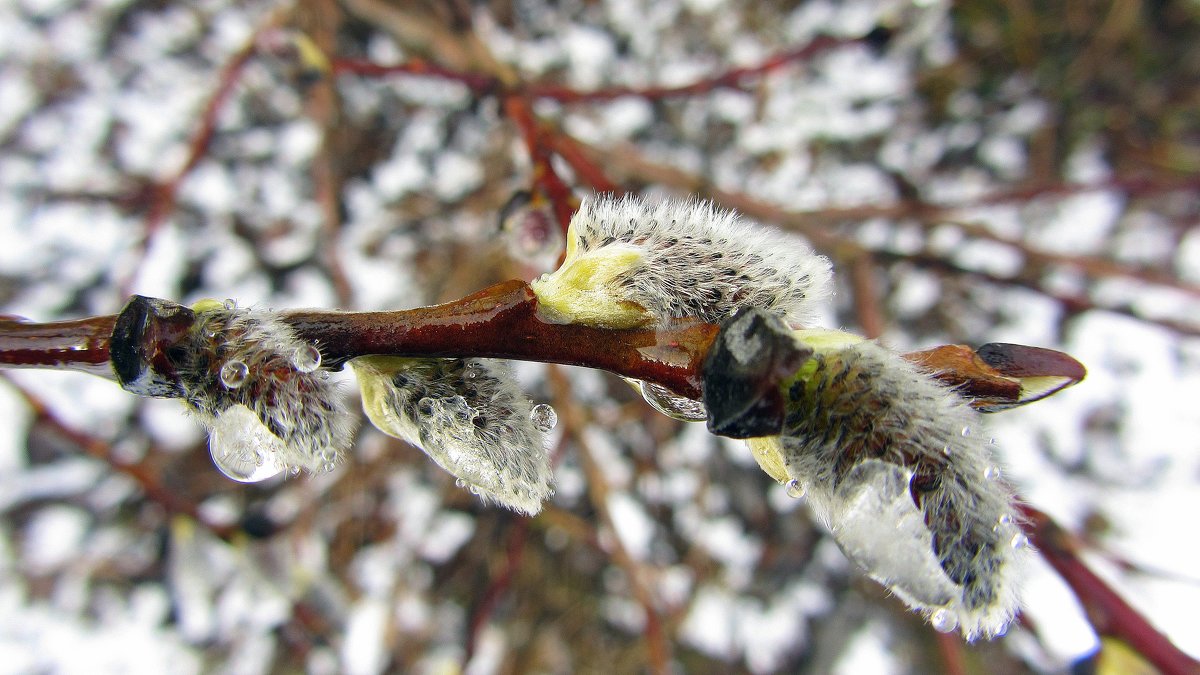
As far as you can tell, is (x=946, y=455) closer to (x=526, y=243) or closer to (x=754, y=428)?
(x=754, y=428)

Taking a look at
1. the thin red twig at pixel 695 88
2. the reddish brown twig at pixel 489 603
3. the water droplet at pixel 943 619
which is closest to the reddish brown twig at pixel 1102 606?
the water droplet at pixel 943 619

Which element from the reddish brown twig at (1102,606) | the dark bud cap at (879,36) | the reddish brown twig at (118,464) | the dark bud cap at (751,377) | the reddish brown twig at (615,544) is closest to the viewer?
the dark bud cap at (751,377)

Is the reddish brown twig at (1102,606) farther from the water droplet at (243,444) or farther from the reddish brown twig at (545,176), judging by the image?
the water droplet at (243,444)

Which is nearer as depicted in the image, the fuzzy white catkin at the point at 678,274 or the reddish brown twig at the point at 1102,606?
the fuzzy white catkin at the point at 678,274

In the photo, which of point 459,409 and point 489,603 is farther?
point 489,603

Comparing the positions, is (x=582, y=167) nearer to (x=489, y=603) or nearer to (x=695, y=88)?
(x=695, y=88)

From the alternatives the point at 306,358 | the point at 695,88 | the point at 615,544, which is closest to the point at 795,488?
the point at 306,358
